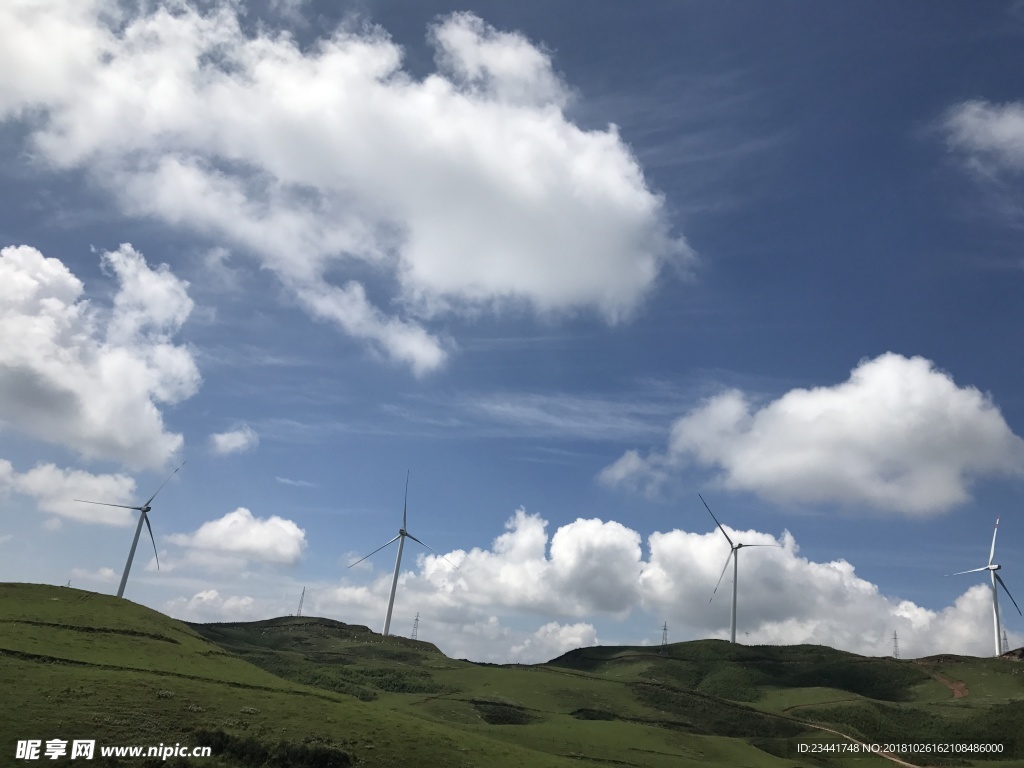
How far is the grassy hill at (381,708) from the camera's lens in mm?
71750

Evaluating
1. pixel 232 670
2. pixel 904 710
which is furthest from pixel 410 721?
pixel 904 710

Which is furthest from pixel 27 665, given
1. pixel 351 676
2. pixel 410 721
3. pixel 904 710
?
pixel 904 710

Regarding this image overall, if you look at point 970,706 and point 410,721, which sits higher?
point 970,706

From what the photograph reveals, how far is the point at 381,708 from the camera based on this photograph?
99250 mm

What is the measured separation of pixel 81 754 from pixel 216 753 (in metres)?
11.0

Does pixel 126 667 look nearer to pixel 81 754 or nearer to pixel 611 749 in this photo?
pixel 81 754

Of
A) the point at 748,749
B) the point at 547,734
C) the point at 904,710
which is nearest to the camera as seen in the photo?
the point at 547,734

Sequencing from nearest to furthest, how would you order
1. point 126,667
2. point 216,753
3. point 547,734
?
point 216,753 < point 126,667 < point 547,734

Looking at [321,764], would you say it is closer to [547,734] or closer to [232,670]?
[232,670]

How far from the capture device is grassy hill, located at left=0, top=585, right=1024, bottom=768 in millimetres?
71750

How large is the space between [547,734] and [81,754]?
7007cm

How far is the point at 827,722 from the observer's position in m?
159

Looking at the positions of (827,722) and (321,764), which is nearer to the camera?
(321,764)

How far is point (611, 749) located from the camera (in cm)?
10694
